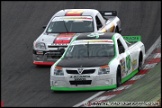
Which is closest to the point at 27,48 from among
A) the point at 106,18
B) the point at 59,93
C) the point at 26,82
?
the point at 106,18

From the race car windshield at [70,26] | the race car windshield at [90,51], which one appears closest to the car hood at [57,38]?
the race car windshield at [70,26]

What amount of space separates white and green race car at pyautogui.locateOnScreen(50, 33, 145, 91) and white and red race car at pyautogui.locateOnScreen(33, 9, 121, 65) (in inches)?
40.1

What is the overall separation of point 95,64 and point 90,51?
1042mm

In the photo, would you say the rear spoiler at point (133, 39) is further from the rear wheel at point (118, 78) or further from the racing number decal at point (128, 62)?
the rear wheel at point (118, 78)

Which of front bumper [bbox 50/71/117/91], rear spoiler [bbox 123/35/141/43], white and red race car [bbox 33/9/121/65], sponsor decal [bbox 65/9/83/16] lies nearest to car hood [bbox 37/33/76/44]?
white and red race car [bbox 33/9/121/65]

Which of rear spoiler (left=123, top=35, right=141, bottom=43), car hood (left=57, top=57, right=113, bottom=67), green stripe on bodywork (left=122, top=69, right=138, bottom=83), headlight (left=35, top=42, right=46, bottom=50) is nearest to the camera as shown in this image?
car hood (left=57, top=57, right=113, bottom=67)

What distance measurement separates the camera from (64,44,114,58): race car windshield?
16328mm

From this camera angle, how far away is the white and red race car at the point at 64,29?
62.6 ft

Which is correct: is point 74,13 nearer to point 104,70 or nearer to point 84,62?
point 84,62

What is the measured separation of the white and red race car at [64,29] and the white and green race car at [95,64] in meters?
1.02

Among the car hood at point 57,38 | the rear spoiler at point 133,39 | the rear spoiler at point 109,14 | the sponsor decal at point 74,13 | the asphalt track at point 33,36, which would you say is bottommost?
the asphalt track at point 33,36

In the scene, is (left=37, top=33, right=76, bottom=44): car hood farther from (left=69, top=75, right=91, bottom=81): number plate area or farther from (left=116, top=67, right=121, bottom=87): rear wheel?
(left=69, top=75, right=91, bottom=81): number plate area

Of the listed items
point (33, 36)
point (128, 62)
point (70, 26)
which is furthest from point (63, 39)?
point (33, 36)

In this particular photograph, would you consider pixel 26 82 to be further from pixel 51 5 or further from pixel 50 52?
pixel 51 5
